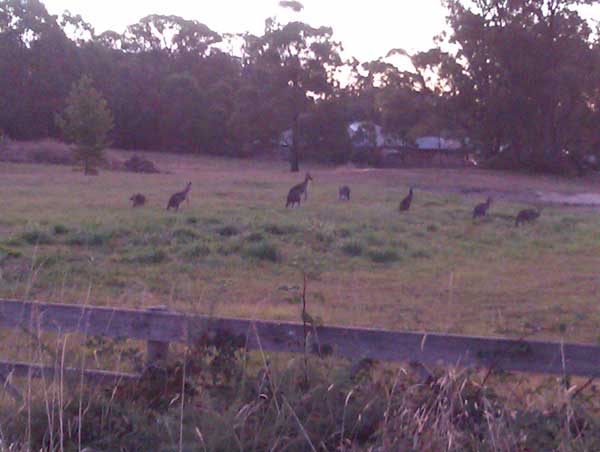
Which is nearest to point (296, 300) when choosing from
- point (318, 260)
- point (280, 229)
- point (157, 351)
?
point (318, 260)

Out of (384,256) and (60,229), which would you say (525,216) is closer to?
(384,256)

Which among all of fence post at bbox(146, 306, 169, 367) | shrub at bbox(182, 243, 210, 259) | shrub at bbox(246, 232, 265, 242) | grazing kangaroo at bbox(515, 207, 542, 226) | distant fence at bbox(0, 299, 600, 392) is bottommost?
shrub at bbox(182, 243, 210, 259)

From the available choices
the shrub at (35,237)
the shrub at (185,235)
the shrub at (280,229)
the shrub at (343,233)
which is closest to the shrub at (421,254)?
the shrub at (343,233)

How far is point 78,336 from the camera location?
6.79 meters

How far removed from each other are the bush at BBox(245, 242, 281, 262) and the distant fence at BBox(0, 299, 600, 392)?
36.5 feet

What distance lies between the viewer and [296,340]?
5.52 m

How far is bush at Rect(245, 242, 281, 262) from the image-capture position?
1719 cm

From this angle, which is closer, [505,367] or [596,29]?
[505,367]

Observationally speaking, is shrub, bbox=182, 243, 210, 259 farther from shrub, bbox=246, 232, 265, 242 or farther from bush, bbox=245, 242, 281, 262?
shrub, bbox=246, 232, 265, 242

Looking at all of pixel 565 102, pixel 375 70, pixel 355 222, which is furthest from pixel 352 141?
pixel 355 222

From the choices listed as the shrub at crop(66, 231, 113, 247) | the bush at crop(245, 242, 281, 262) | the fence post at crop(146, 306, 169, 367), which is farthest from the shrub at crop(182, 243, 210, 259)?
the fence post at crop(146, 306, 169, 367)

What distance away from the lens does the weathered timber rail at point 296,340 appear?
5.21 m

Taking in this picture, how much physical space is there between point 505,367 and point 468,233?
17.8 m

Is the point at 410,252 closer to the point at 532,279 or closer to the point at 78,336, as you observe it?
the point at 532,279
